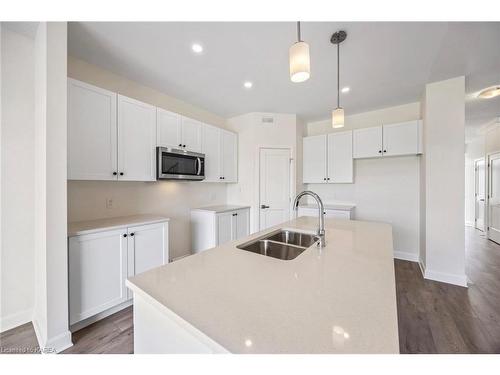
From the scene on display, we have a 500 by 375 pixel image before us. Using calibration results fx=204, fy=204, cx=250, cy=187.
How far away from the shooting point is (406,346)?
1620mm

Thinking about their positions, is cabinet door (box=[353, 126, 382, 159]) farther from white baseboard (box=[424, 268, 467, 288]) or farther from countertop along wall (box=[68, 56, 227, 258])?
countertop along wall (box=[68, 56, 227, 258])

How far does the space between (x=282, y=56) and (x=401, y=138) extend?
91.6 inches

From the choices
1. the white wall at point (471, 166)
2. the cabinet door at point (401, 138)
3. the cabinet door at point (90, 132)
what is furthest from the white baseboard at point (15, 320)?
the white wall at point (471, 166)

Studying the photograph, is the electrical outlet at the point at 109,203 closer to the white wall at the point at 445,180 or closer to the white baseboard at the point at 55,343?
the white baseboard at the point at 55,343

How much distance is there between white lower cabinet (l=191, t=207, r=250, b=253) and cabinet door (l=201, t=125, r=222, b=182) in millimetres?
580

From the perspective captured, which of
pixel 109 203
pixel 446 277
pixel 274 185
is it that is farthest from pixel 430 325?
pixel 109 203

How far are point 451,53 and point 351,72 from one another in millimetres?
905

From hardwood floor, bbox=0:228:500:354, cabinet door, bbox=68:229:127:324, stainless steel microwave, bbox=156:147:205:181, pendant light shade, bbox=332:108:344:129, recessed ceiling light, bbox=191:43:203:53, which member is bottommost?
hardwood floor, bbox=0:228:500:354

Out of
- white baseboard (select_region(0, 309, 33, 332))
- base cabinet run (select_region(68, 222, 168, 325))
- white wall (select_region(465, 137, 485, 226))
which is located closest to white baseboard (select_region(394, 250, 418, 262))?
base cabinet run (select_region(68, 222, 168, 325))

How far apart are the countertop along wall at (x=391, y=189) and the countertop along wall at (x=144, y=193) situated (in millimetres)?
2525

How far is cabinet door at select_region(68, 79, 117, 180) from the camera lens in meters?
1.84
